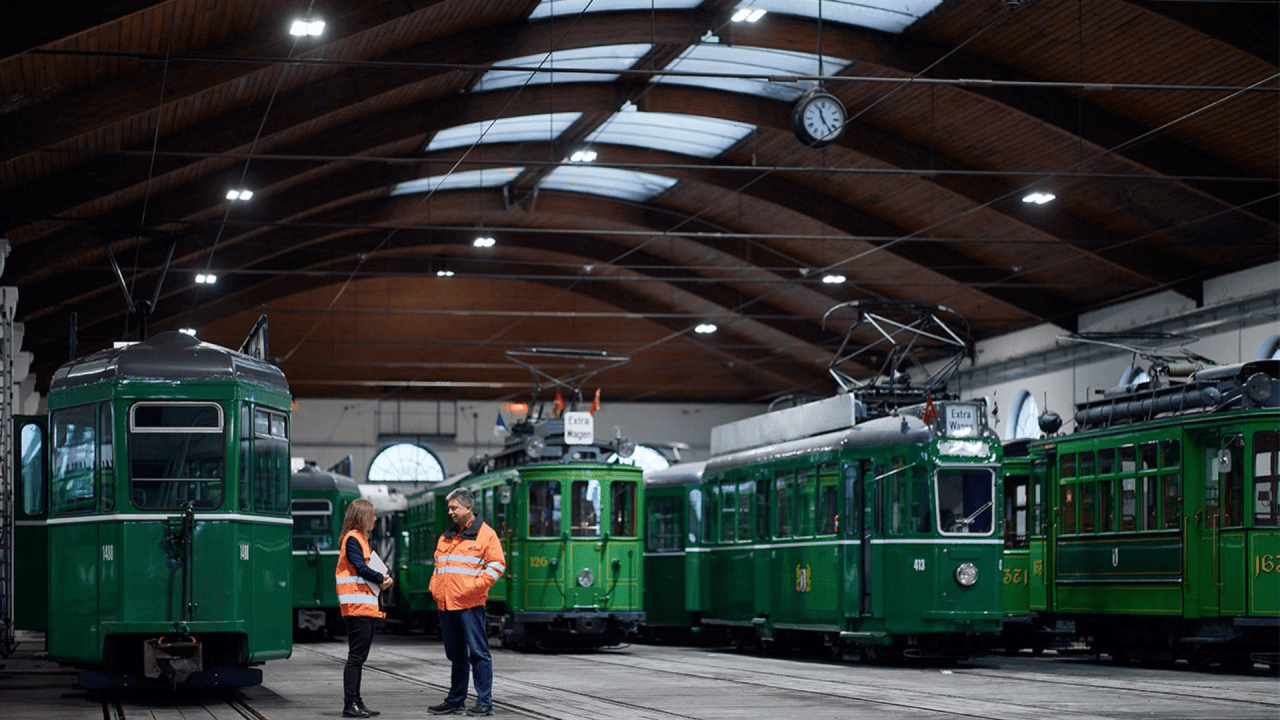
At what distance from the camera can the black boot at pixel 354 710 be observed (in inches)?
474

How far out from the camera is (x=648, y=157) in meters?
35.3

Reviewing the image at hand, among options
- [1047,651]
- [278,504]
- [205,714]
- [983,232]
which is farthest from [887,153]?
[205,714]

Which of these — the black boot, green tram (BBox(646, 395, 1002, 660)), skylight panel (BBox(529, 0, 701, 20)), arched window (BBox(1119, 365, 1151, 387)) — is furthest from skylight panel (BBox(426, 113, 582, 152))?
the black boot

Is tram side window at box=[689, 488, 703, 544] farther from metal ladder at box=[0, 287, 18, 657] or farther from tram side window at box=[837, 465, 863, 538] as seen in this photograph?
metal ladder at box=[0, 287, 18, 657]

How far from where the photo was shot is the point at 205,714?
12.7 meters

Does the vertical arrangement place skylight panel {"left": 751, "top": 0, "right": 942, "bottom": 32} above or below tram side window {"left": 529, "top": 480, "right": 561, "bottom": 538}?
above

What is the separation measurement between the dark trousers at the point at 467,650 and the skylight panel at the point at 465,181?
2314cm

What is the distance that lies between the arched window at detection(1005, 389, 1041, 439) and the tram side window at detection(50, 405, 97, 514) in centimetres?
2995

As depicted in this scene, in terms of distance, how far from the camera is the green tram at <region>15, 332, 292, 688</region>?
13531mm

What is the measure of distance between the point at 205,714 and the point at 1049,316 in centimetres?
2889

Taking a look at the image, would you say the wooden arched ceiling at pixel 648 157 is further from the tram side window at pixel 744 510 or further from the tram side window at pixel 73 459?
the tram side window at pixel 744 510

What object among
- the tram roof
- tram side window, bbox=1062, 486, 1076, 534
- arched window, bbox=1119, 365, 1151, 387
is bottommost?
tram side window, bbox=1062, 486, 1076, 534

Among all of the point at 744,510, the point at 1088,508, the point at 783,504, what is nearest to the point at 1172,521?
the point at 1088,508

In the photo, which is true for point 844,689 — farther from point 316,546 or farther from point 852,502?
point 316,546
